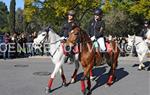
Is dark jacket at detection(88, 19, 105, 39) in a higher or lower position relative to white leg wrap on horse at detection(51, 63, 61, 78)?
higher

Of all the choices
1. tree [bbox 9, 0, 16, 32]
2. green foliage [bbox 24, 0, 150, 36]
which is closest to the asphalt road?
green foliage [bbox 24, 0, 150, 36]

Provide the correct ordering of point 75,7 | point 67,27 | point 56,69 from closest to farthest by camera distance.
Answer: point 56,69 < point 67,27 < point 75,7

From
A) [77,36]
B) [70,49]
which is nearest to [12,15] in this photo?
[70,49]

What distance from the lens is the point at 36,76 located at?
1537 cm

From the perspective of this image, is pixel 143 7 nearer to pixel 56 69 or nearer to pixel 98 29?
pixel 98 29

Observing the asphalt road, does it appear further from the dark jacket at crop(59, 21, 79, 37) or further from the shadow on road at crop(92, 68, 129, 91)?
the dark jacket at crop(59, 21, 79, 37)

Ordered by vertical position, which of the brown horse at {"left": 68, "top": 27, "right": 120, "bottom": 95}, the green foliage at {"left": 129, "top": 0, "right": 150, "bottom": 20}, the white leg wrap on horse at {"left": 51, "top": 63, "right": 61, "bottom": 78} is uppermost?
the green foliage at {"left": 129, "top": 0, "right": 150, "bottom": 20}

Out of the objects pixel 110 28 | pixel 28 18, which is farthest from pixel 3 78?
pixel 110 28

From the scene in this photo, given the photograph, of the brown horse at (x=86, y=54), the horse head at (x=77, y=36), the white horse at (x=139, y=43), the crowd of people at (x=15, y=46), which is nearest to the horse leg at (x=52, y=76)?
the brown horse at (x=86, y=54)

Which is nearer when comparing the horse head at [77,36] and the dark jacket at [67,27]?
the horse head at [77,36]

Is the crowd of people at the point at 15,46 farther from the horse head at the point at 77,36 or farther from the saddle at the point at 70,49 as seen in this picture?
the horse head at the point at 77,36

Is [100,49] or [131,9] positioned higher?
[131,9]

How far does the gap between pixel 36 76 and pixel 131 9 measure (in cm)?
1966

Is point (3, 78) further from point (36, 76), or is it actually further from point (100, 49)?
point (100, 49)
